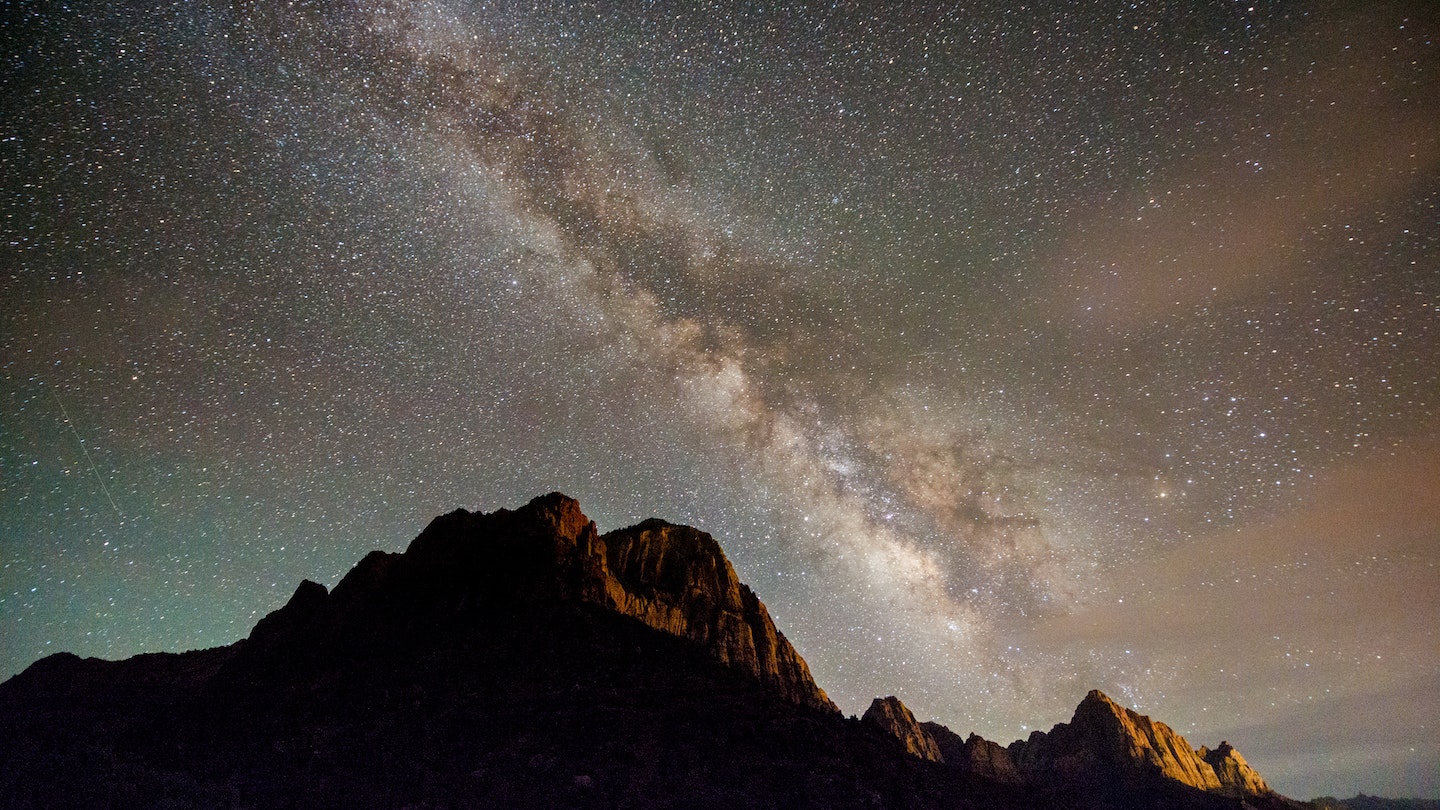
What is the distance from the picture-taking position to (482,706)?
4719cm

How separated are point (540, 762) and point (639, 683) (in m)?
11.4

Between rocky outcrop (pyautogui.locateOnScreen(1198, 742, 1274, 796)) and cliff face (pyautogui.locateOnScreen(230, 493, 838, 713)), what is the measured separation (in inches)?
4609

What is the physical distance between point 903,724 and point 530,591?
94.4m

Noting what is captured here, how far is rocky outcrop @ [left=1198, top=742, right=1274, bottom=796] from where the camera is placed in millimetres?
131875

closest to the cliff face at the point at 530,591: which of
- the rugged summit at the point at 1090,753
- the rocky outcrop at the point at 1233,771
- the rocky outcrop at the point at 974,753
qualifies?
the rugged summit at the point at 1090,753

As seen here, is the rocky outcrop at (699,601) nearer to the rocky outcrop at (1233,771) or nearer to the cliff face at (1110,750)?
the cliff face at (1110,750)

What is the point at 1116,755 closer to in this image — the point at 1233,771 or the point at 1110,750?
the point at 1110,750

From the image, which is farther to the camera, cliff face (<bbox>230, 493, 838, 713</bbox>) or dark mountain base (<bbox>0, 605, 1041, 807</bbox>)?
cliff face (<bbox>230, 493, 838, 713</bbox>)

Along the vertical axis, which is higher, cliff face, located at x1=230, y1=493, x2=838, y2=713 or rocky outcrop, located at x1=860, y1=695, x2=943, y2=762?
cliff face, located at x1=230, y1=493, x2=838, y2=713

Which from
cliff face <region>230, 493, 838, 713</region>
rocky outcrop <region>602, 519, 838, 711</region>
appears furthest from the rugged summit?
cliff face <region>230, 493, 838, 713</region>

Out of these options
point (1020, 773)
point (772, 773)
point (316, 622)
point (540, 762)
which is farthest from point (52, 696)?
point (1020, 773)

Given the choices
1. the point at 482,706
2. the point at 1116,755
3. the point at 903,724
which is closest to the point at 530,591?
the point at 482,706

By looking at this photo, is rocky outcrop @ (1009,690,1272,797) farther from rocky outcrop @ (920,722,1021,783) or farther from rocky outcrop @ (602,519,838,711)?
rocky outcrop @ (602,519,838,711)

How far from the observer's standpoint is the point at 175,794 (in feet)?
143
